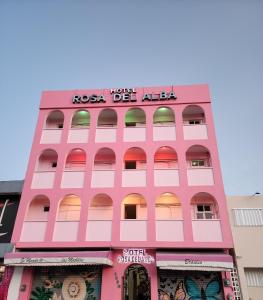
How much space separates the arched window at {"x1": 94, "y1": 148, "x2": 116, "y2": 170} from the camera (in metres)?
21.1

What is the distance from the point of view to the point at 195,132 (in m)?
20.5

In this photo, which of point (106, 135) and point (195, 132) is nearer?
point (195, 132)

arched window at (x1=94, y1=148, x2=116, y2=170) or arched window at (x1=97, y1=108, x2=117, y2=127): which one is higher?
arched window at (x1=97, y1=108, x2=117, y2=127)

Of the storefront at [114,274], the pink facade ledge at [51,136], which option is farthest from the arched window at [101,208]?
the pink facade ledge at [51,136]

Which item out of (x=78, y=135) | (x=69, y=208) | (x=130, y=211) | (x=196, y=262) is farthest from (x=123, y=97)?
(x=196, y=262)

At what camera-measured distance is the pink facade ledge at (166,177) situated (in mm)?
18594

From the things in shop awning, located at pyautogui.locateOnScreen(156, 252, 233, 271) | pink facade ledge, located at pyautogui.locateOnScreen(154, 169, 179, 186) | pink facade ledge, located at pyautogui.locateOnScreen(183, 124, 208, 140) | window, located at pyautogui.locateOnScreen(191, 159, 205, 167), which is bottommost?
shop awning, located at pyautogui.locateOnScreen(156, 252, 233, 271)

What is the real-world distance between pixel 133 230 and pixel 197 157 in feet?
26.0

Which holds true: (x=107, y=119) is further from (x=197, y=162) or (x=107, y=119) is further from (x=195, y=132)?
(x=197, y=162)

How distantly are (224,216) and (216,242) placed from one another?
179cm

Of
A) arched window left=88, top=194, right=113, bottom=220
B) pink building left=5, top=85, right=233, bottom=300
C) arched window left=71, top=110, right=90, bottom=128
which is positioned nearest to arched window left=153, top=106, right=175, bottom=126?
pink building left=5, top=85, right=233, bottom=300

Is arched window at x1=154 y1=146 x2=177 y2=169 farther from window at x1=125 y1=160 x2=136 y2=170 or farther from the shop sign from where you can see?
the shop sign

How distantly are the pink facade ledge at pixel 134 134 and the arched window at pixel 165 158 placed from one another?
178 cm

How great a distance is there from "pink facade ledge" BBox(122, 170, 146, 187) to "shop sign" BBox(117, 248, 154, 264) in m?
4.45
